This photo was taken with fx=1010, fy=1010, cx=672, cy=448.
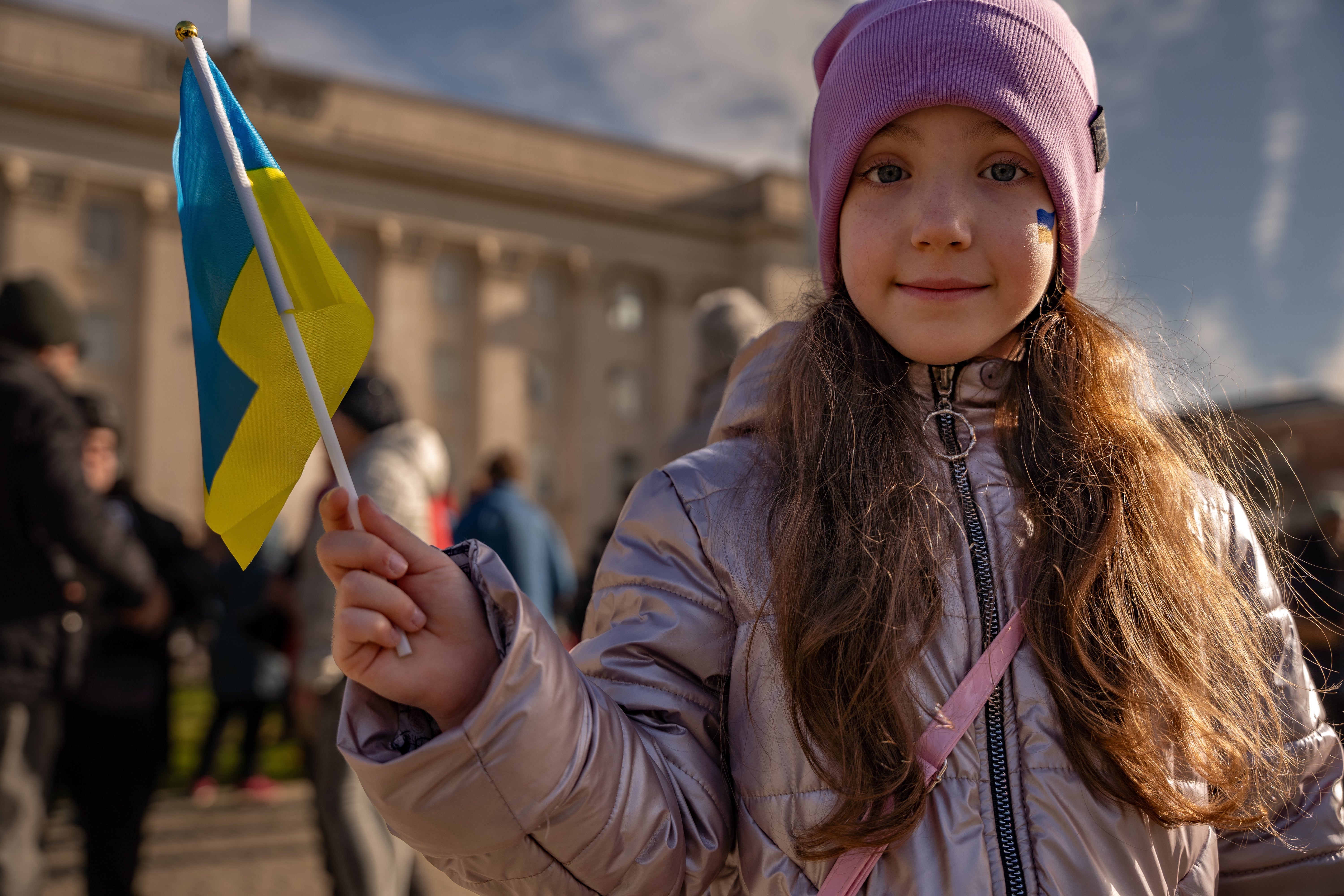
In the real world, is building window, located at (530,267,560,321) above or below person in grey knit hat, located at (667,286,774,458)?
above

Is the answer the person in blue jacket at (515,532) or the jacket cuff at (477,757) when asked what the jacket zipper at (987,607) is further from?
the person in blue jacket at (515,532)

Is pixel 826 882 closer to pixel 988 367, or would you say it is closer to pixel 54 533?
pixel 988 367

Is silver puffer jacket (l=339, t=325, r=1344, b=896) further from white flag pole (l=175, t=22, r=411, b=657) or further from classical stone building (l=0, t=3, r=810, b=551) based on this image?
classical stone building (l=0, t=3, r=810, b=551)

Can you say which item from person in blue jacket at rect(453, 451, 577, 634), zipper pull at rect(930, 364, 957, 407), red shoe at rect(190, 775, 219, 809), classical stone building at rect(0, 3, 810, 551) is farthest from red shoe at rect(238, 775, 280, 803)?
classical stone building at rect(0, 3, 810, 551)

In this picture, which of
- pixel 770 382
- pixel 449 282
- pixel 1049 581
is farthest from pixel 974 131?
pixel 449 282

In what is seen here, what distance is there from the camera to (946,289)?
1407 millimetres

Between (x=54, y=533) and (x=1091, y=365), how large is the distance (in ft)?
10.3

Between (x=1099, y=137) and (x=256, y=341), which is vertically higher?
(x=1099, y=137)

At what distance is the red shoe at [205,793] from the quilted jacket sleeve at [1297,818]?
7006mm

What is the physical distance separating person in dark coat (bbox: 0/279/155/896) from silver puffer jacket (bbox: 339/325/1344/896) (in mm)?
2565

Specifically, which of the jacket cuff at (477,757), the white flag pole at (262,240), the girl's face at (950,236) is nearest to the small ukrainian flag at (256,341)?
the white flag pole at (262,240)

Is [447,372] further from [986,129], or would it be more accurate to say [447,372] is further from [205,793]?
[986,129]

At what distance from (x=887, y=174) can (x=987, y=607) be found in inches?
24.9

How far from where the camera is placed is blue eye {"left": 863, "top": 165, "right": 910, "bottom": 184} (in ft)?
4.79
